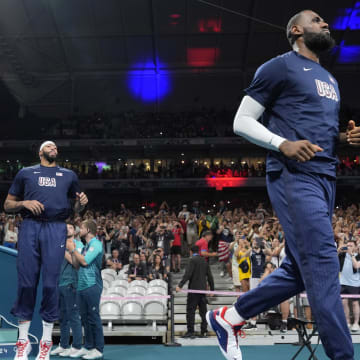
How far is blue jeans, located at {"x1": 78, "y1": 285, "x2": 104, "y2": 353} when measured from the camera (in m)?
6.18

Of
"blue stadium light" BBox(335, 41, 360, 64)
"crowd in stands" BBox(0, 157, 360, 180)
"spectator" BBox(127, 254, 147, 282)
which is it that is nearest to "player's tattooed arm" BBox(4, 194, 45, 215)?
"spectator" BBox(127, 254, 147, 282)

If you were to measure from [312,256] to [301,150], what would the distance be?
493mm

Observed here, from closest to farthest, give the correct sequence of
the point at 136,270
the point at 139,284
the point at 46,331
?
the point at 46,331, the point at 139,284, the point at 136,270

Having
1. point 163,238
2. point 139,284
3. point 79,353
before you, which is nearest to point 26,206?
point 79,353

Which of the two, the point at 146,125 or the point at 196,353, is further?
the point at 146,125

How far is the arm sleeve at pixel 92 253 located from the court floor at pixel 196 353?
51.1 inches

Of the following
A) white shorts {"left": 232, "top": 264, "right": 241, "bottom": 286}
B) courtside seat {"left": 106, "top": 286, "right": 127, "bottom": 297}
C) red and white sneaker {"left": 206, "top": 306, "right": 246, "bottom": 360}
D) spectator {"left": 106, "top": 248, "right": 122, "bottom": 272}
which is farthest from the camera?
spectator {"left": 106, "top": 248, "right": 122, "bottom": 272}

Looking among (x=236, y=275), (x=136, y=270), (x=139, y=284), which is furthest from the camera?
(x=136, y=270)

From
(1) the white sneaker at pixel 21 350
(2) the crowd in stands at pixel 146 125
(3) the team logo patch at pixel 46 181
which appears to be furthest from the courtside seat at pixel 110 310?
(2) the crowd in stands at pixel 146 125

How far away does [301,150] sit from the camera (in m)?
2.29

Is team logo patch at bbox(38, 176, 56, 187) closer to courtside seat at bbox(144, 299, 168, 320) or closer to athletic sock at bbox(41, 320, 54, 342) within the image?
athletic sock at bbox(41, 320, 54, 342)

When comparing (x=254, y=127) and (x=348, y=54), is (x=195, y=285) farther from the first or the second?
(x=348, y=54)

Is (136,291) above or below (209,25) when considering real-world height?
below

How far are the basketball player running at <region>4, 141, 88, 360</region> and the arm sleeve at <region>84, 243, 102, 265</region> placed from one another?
6.35 ft
